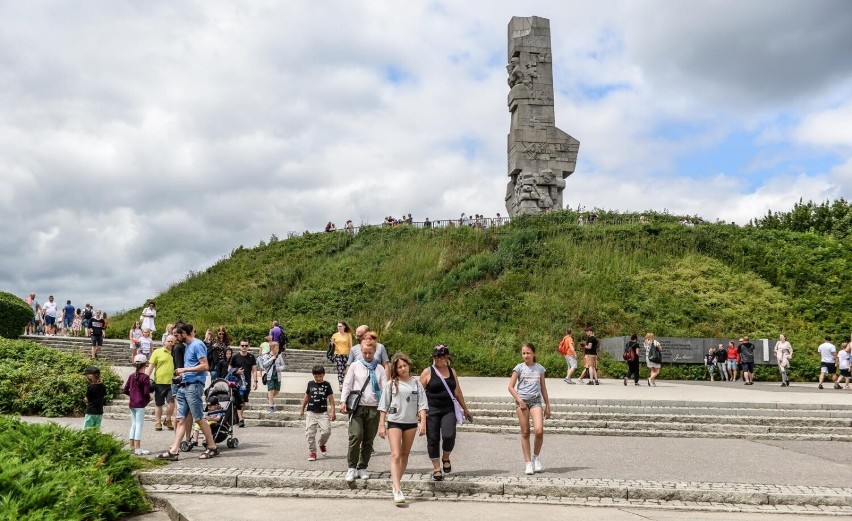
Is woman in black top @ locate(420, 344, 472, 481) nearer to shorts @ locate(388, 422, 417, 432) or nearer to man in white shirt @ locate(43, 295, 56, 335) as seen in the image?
shorts @ locate(388, 422, 417, 432)

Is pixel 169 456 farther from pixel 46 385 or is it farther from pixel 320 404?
pixel 46 385

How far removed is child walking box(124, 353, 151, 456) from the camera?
946 centimetres

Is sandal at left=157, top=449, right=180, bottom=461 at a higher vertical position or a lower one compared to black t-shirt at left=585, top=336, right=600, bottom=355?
lower

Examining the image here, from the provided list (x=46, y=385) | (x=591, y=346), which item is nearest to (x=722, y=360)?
(x=591, y=346)

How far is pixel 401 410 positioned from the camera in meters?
7.65

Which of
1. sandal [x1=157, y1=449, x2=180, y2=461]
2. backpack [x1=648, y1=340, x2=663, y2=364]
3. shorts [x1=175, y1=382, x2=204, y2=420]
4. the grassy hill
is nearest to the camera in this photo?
sandal [x1=157, y1=449, x2=180, y2=461]

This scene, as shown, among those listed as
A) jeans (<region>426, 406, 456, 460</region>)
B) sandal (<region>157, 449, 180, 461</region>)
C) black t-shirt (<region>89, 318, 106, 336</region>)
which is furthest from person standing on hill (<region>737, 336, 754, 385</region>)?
black t-shirt (<region>89, 318, 106, 336</region>)

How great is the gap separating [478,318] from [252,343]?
7982mm

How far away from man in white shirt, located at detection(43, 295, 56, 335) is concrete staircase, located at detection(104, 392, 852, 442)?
45.1 feet

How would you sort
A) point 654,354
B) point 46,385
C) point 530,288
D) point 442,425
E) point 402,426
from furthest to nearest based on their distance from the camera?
point 530,288, point 654,354, point 46,385, point 442,425, point 402,426

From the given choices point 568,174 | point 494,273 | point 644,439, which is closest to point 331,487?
point 644,439

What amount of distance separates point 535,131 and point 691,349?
16525mm

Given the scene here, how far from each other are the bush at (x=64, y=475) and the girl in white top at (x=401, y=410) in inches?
97.6

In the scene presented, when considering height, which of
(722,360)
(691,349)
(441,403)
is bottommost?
(441,403)
